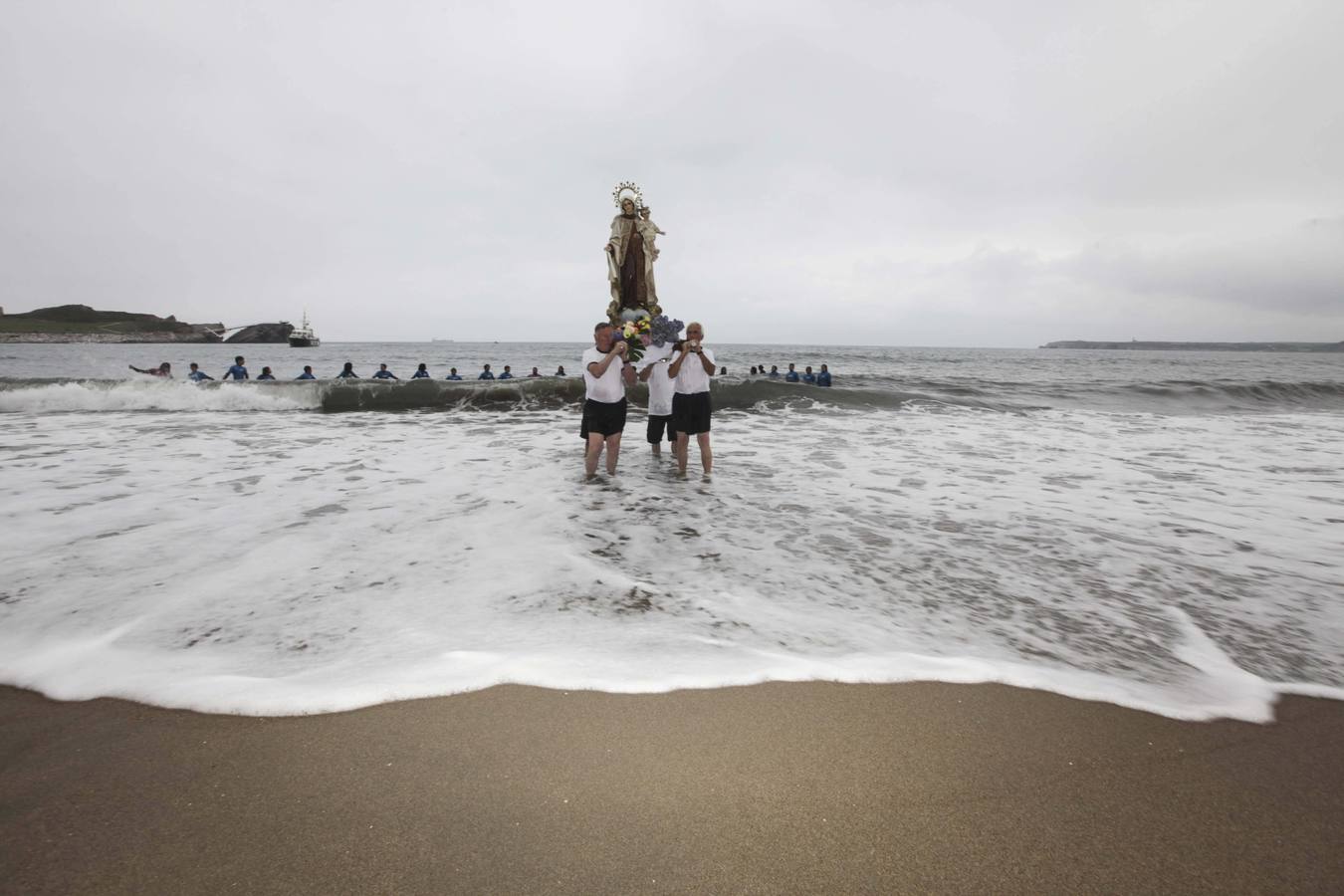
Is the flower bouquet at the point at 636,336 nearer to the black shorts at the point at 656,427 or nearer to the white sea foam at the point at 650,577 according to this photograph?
the black shorts at the point at 656,427

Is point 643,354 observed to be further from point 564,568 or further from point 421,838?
point 421,838

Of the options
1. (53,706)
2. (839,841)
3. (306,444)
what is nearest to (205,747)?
(53,706)

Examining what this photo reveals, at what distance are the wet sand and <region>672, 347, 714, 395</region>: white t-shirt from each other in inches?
209

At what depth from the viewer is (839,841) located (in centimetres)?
179

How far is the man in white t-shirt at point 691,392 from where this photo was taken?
24.3 ft

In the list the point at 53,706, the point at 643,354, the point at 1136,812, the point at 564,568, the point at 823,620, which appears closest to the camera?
the point at 1136,812

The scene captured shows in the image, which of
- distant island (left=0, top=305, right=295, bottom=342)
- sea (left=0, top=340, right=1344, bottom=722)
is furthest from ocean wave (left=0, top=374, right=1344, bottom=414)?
distant island (left=0, top=305, right=295, bottom=342)

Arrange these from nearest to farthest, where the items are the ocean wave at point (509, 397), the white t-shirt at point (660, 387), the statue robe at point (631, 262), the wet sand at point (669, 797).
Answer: the wet sand at point (669, 797) < the white t-shirt at point (660, 387) < the statue robe at point (631, 262) < the ocean wave at point (509, 397)

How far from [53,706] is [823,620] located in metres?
3.74

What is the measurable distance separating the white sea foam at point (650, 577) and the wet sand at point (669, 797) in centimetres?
25

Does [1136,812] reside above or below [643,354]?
below

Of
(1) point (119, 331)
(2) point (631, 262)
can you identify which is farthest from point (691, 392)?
(1) point (119, 331)

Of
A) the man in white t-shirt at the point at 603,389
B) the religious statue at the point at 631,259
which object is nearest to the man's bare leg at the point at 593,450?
the man in white t-shirt at the point at 603,389

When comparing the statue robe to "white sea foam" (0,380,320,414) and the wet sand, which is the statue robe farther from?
"white sea foam" (0,380,320,414)
